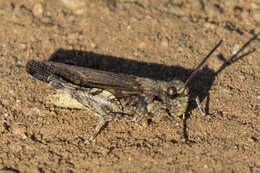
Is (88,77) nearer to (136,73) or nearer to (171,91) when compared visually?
(136,73)

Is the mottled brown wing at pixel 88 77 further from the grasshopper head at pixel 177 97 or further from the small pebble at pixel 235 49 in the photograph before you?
the small pebble at pixel 235 49

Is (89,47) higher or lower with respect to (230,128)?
higher

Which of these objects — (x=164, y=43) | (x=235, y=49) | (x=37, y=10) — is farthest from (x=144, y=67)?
(x=37, y=10)

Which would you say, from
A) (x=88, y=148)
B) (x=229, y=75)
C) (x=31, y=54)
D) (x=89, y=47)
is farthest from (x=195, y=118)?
(x=31, y=54)

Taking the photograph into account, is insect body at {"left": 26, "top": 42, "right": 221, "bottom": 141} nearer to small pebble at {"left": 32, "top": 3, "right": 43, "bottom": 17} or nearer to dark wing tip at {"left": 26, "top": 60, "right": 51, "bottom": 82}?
dark wing tip at {"left": 26, "top": 60, "right": 51, "bottom": 82}

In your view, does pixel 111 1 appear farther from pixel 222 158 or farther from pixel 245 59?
pixel 222 158
